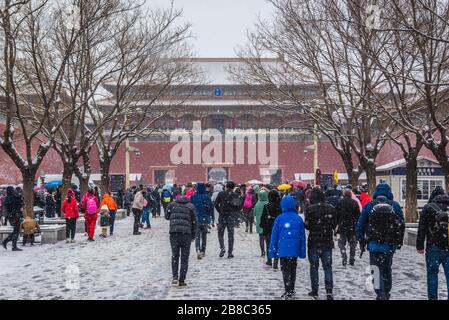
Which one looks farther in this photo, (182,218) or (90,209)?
(90,209)

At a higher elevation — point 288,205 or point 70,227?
point 288,205

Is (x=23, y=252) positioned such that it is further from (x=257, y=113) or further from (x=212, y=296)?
(x=257, y=113)

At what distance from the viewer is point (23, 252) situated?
37.5 feet

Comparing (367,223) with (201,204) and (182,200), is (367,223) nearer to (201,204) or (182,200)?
(182,200)

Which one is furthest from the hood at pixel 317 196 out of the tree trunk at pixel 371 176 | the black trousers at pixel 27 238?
the tree trunk at pixel 371 176

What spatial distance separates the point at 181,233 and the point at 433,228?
323 centimetres

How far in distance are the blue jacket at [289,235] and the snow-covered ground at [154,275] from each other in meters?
0.59

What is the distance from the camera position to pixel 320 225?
21.9ft

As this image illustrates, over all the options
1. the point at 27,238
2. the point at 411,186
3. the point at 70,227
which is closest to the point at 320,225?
the point at 70,227

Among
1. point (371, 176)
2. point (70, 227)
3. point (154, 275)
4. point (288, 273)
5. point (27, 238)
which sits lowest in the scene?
point (154, 275)

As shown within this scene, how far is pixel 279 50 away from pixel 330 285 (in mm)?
10405

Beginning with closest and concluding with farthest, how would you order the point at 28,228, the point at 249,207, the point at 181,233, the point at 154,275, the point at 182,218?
1. the point at 181,233
2. the point at 182,218
3. the point at 154,275
4. the point at 28,228
5. the point at 249,207

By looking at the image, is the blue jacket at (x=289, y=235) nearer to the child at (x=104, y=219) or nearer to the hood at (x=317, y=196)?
the hood at (x=317, y=196)

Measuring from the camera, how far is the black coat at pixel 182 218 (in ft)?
24.1
